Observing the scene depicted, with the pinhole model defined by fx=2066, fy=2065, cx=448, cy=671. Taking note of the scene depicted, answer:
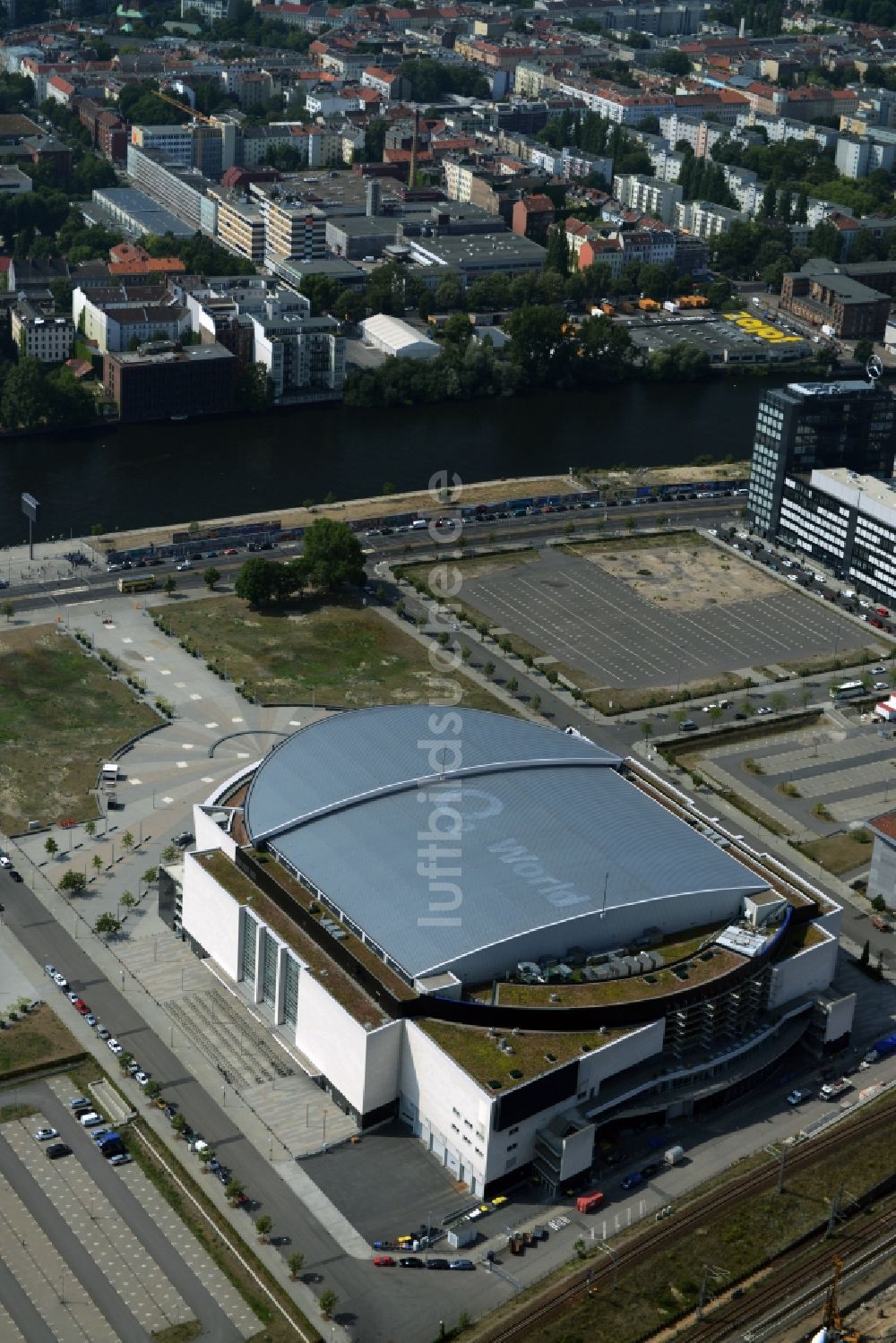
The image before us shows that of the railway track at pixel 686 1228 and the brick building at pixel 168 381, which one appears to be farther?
the brick building at pixel 168 381

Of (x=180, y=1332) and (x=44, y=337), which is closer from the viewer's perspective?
(x=180, y=1332)

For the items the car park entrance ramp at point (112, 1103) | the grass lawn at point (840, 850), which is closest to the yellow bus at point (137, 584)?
the grass lawn at point (840, 850)

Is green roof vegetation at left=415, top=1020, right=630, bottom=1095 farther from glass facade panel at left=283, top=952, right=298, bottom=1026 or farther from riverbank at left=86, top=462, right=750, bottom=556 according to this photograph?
riverbank at left=86, top=462, right=750, bottom=556

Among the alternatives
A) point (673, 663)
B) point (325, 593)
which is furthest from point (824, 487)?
point (325, 593)

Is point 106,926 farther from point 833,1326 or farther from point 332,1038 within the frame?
point 833,1326

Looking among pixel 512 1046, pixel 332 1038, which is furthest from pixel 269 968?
pixel 512 1046

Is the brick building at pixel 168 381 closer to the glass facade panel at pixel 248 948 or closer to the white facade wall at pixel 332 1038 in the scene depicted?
the glass facade panel at pixel 248 948

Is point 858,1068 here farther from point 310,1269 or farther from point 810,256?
point 810,256
